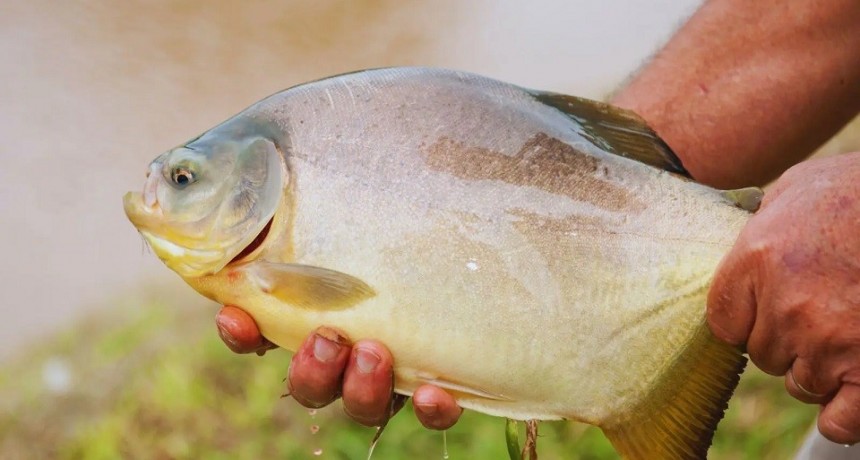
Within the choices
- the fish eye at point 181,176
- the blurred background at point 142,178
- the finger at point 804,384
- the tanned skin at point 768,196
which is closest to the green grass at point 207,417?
the blurred background at point 142,178

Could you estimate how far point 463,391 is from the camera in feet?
5.57

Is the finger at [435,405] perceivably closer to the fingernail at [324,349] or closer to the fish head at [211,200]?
the fingernail at [324,349]

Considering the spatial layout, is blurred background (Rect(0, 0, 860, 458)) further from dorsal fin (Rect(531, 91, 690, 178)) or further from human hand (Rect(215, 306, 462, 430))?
dorsal fin (Rect(531, 91, 690, 178))

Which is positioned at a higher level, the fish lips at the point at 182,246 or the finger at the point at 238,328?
the fish lips at the point at 182,246

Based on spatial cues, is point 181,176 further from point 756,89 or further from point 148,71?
point 148,71

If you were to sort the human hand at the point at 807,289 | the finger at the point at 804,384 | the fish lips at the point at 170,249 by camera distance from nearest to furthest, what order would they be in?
the human hand at the point at 807,289 → the finger at the point at 804,384 → the fish lips at the point at 170,249

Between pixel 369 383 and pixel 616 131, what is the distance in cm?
68

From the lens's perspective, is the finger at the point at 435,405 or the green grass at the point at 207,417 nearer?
the finger at the point at 435,405

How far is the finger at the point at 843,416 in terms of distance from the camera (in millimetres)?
1590

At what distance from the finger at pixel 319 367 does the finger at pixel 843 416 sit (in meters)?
0.89

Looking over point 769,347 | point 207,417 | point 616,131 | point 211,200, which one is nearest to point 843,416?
point 769,347

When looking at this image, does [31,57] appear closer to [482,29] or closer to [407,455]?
[482,29]

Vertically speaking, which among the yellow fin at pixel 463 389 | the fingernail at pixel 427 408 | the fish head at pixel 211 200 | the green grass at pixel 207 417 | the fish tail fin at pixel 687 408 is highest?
the fish head at pixel 211 200

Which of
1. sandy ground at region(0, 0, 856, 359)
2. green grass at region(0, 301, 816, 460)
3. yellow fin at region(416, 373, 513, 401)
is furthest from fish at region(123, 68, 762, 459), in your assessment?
sandy ground at region(0, 0, 856, 359)
